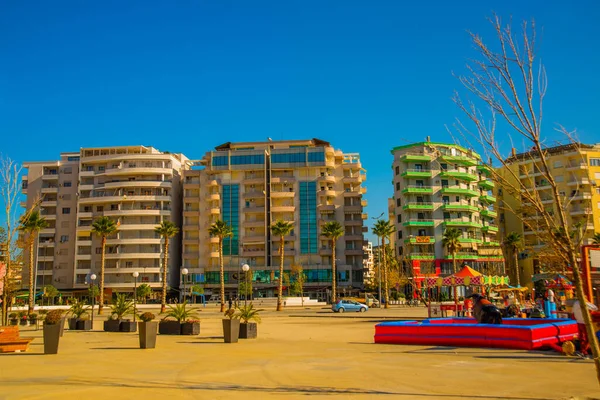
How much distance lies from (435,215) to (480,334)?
7377 centimetres

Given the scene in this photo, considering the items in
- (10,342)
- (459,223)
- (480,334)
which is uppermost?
(459,223)

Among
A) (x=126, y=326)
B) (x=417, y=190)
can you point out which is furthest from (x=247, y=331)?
(x=417, y=190)

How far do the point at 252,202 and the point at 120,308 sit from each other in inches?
2889

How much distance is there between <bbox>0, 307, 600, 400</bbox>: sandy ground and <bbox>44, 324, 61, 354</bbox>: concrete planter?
0.43 metres

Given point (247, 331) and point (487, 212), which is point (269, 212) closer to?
point (487, 212)

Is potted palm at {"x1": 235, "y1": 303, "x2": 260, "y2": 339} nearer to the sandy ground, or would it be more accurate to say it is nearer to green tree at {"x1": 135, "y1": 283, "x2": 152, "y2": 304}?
the sandy ground

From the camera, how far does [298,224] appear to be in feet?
315

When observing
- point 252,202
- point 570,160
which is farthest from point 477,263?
point 252,202

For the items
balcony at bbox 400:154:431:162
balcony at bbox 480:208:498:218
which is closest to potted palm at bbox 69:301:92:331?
balcony at bbox 400:154:431:162

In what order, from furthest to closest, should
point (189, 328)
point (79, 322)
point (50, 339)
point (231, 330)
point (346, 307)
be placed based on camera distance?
point (346, 307) < point (79, 322) < point (189, 328) < point (231, 330) < point (50, 339)

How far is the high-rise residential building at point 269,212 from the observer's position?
311ft

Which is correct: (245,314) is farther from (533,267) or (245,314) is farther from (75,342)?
(533,267)

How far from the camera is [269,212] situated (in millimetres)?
97438

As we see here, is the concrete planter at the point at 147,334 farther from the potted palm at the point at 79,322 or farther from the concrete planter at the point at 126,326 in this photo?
the potted palm at the point at 79,322
